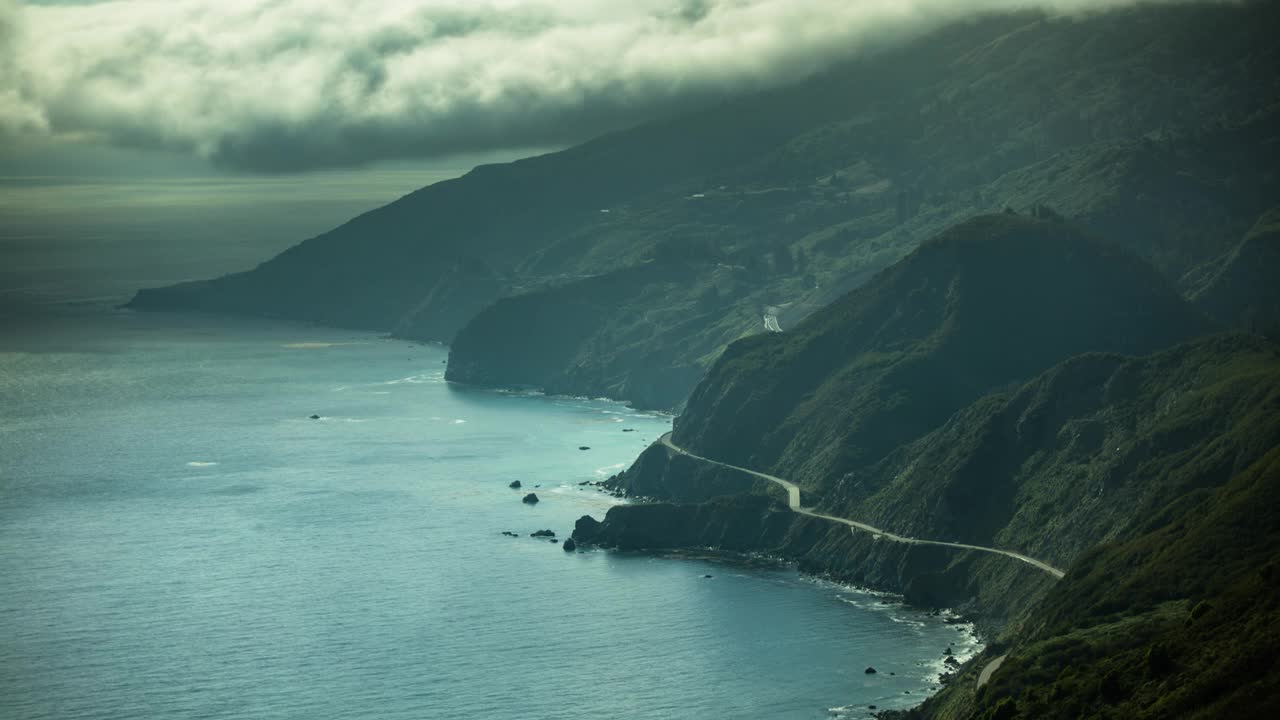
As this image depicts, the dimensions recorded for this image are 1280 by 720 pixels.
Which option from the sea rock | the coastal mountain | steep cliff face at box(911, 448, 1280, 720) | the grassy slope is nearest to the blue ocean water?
the sea rock

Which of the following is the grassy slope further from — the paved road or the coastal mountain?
the paved road

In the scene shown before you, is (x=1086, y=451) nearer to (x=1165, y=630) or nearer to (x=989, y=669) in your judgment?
(x=989, y=669)

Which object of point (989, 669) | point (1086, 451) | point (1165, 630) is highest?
point (1086, 451)

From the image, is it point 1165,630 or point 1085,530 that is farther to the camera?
point 1085,530

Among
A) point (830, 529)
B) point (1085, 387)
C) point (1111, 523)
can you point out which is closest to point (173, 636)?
point (830, 529)

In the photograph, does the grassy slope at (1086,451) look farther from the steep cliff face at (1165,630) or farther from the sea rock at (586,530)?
the sea rock at (586,530)

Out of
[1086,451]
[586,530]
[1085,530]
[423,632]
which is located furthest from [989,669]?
[586,530]

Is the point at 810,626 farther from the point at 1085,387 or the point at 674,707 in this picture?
the point at 1085,387

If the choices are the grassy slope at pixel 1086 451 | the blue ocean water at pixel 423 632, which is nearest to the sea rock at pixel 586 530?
the blue ocean water at pixel 423 632
